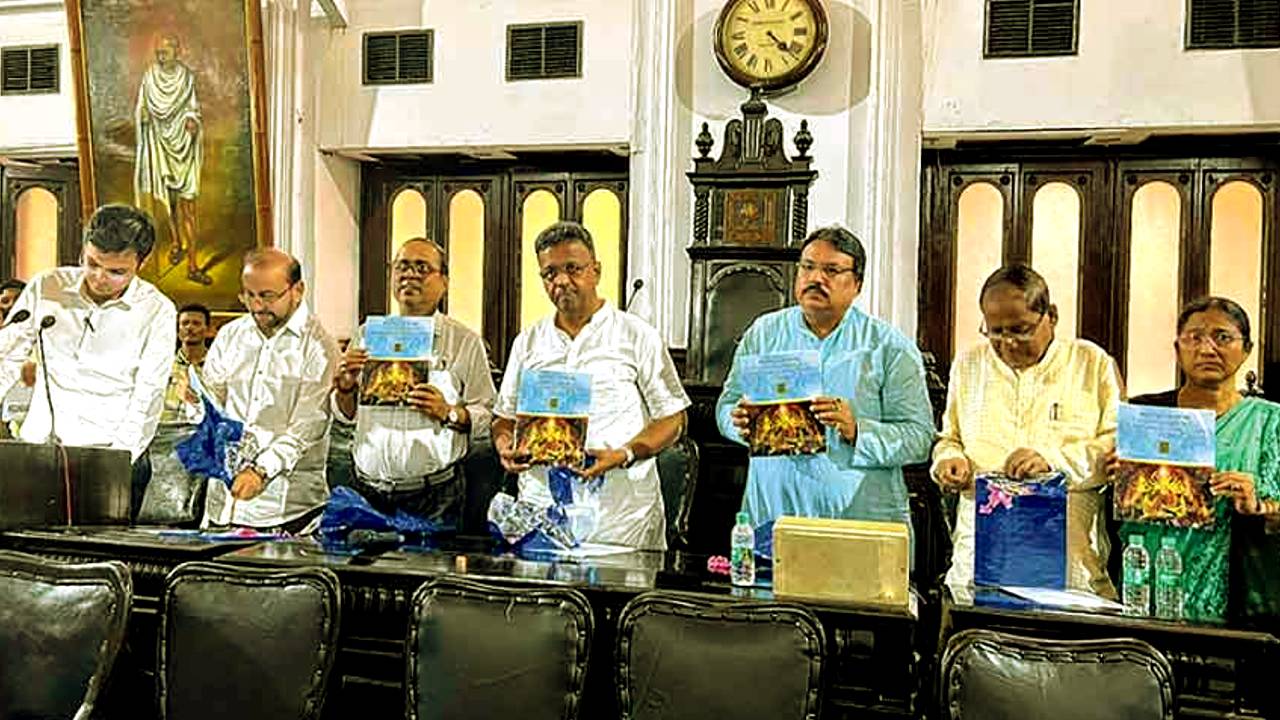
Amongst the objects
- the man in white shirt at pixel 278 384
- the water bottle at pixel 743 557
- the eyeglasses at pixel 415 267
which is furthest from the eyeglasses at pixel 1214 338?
the man in white shirt at pixel 278 384

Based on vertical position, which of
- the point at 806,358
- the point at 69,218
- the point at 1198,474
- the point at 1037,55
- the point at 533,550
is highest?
the point at 1037,55

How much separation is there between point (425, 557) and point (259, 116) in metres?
3.45

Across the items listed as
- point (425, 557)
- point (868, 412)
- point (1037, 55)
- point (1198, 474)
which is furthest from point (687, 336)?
point (1198, 474)

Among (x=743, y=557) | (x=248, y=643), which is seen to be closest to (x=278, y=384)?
(x=248, y=643)

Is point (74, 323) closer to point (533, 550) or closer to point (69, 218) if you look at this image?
point (533, 550)

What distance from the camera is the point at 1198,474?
2.14m

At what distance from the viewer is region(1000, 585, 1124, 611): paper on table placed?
213 centimetres

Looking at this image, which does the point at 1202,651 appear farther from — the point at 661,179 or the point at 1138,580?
the point at 661,179

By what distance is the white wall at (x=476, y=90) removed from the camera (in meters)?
5.36

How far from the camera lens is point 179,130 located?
5398mm

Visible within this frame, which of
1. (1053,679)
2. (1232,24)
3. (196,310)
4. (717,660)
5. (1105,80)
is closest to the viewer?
(1053,679)

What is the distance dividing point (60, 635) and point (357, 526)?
72 centimetres

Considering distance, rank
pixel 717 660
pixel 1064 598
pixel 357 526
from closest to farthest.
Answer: pixel 717 660 < pixel 1064 598 < pixel 357 526

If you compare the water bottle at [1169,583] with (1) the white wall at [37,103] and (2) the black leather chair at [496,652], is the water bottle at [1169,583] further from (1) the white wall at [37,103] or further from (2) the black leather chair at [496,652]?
(1) the white wall at [37,103]
